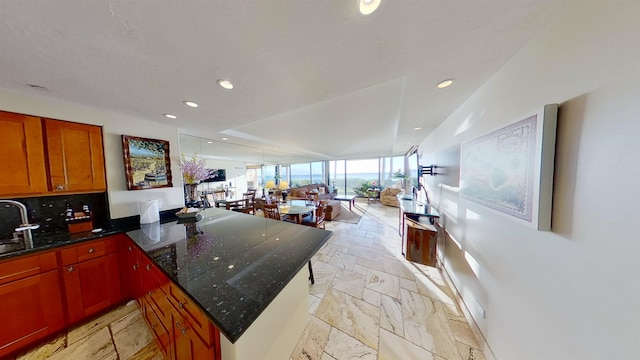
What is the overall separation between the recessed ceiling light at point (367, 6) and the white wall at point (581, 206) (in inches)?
36.2

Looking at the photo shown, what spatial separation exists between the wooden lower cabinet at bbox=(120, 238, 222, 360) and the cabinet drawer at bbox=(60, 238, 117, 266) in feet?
0.91

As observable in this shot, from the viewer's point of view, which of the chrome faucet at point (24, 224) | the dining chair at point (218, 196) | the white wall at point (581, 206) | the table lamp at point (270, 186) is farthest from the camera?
the table lamp at point (270, 186)

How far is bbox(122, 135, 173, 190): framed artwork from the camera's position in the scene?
2.17 m

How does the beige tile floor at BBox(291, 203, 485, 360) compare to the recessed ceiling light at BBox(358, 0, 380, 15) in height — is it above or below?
below

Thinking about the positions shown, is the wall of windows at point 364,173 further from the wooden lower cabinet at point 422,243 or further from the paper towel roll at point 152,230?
the paper towel roll at point 152,230

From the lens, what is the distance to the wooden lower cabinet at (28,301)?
136 cm

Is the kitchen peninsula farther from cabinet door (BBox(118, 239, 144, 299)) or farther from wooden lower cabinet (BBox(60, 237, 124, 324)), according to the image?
wooden lower cabinet (BBox(60, 237, 124, 324))

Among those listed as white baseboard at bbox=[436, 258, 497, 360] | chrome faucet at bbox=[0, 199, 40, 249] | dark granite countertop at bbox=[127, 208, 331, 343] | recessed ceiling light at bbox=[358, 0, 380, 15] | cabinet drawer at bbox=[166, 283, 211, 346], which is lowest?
white baseboard at bbox=[436, 258, 497, 360]

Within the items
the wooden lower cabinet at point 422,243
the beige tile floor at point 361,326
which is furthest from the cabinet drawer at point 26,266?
the wooden lower cabinet at point 422,243

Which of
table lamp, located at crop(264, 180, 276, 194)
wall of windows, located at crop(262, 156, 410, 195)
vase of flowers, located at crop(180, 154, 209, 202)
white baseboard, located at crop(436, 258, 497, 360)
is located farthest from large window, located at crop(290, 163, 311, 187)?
white baseboard, located at crop(436, 258, 497, 360)

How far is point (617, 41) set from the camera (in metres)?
0.67

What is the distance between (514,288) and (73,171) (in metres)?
4.07

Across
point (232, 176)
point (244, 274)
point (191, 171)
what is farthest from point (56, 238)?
point (232, 176)

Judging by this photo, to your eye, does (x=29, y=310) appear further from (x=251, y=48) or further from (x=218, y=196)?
(x=218, y=196)
